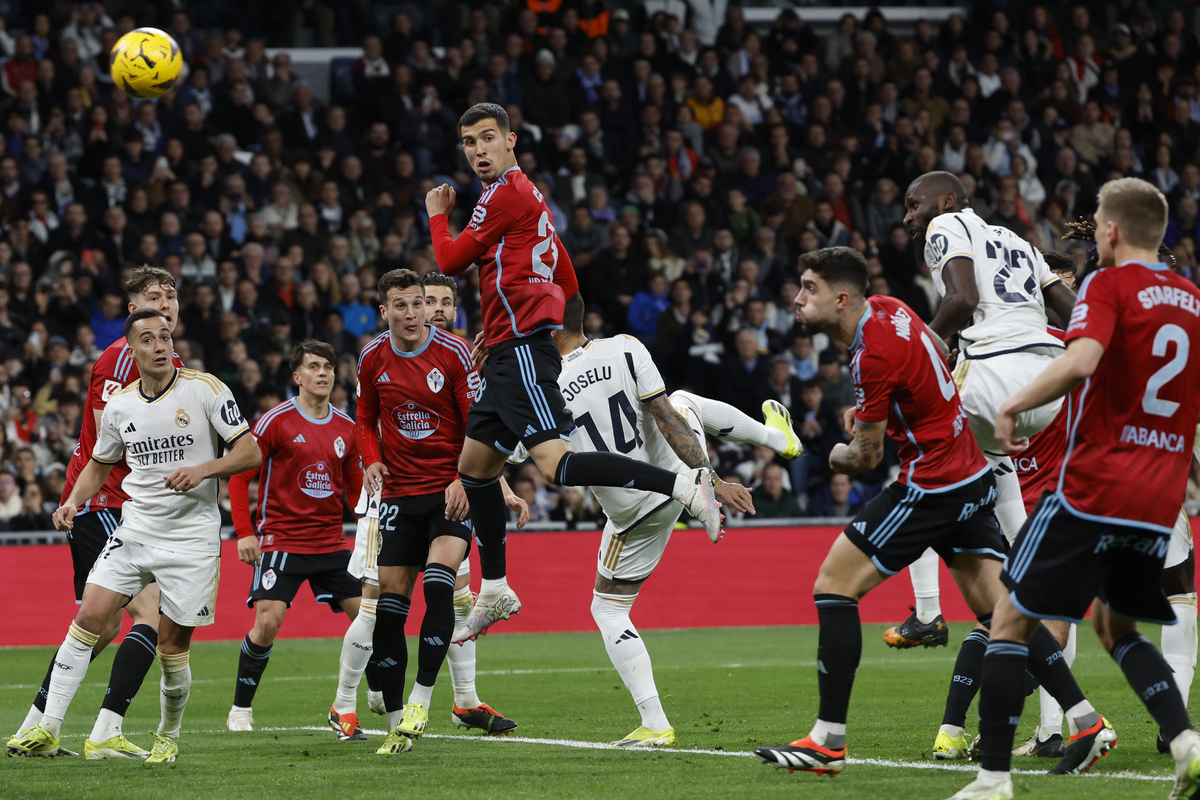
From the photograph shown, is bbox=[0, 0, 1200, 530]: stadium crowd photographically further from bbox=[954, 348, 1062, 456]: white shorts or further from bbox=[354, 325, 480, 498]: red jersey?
bbox=[954, 348, 1062, 456]: white shorts

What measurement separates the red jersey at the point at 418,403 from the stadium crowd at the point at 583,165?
25.0 feet

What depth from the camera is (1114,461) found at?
4.90m

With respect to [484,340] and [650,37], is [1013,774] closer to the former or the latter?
[484,340]

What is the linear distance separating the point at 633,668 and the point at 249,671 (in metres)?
2.78

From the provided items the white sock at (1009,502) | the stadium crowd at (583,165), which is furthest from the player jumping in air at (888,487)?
the stadium crowd at (583,165)

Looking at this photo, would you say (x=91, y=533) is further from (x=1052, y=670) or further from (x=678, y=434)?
(x=1052, y=670)

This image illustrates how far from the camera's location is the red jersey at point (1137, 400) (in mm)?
4875

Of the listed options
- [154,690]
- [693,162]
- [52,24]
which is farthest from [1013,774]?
[52,24]

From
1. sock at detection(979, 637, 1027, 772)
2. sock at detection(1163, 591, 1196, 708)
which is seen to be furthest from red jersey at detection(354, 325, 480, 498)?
sock at detection(1163, 591, 1196, 708)

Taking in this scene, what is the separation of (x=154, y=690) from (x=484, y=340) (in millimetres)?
5666

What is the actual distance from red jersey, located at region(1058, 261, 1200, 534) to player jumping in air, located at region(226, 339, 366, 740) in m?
5.49

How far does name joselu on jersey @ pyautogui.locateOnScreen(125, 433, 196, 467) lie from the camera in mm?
7461

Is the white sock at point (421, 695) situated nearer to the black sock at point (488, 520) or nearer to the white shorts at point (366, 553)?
the black sock at point (488, 520)

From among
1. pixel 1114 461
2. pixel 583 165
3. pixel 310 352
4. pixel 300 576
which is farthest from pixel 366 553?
pixel 583 165
